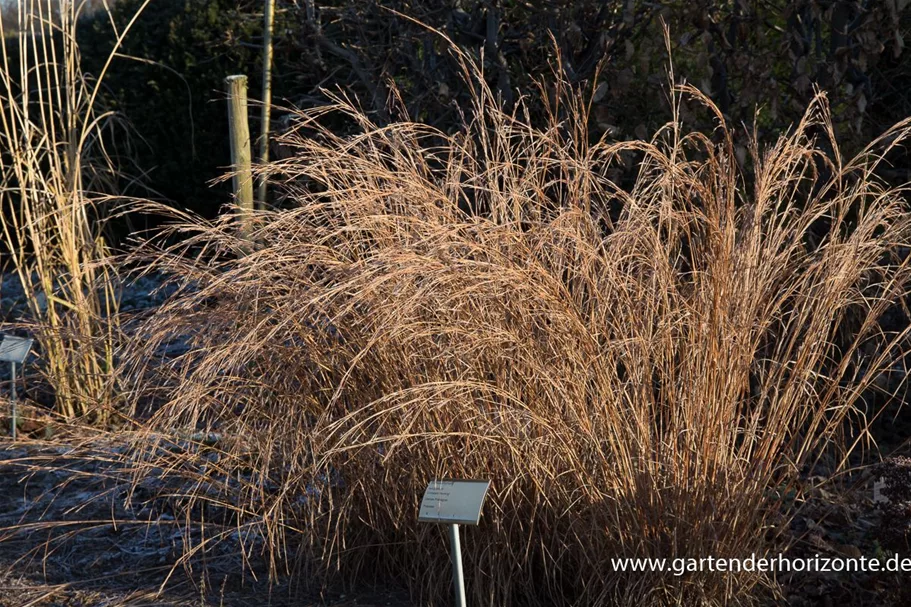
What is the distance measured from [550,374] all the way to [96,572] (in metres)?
1.61

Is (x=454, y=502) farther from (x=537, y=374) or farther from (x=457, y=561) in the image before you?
(x=537, y=374)

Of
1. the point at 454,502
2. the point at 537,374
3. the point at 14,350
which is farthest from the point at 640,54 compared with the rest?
the point at 14,350

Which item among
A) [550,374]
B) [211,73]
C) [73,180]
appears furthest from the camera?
[211,73]

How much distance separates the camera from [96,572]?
328 cm

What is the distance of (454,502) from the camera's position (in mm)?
2260

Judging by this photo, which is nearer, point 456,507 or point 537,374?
point 456,507

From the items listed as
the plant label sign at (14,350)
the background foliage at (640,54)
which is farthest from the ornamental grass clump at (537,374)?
the plant label sign at (14,350)

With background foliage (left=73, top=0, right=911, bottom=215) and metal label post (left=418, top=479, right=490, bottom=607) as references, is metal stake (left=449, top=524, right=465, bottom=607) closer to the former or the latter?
metal label post (left=418, top=479, right=490, bottom=607)

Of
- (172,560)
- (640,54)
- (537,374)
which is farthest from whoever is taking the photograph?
(640,54)

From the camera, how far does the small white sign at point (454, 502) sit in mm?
2203

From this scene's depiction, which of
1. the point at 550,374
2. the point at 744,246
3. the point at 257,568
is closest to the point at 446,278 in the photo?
the point at 550,374

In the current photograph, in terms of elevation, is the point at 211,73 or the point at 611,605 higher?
the point at 211,73

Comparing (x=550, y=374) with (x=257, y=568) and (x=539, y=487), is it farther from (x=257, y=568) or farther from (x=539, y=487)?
(x=257, y=568)

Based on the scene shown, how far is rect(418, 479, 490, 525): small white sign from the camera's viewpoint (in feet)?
7.23
